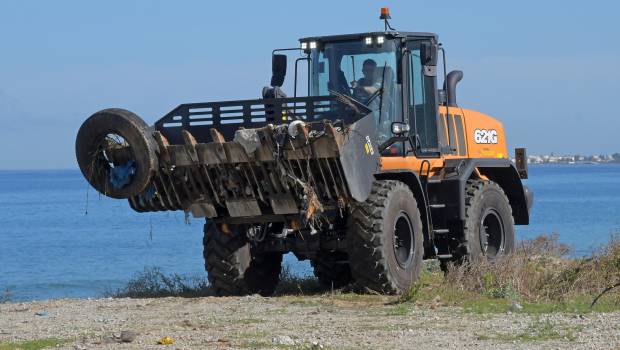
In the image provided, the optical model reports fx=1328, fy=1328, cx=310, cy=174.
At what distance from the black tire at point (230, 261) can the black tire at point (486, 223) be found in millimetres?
2760

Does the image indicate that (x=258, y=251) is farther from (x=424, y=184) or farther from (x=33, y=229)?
(x=33, y=229)

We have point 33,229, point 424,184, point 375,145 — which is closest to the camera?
point 375,145

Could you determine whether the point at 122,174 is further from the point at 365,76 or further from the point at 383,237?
the point at 365,76

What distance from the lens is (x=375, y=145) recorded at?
48.8ft

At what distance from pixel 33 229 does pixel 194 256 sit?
22.9 m

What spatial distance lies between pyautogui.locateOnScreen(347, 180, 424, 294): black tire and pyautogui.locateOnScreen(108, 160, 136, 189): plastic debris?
2531 millimetres

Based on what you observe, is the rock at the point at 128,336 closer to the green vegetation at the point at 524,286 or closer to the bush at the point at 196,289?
the green vegetation at the point at 524,286

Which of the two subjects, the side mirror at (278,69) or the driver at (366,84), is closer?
the driver at (366,84)

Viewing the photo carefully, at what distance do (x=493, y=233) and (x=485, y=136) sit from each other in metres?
1.43

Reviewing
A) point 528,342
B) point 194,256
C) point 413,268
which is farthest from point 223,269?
point 194,256

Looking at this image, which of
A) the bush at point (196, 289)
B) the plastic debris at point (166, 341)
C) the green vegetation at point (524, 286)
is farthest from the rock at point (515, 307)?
the plastic debris at point (166, 341)

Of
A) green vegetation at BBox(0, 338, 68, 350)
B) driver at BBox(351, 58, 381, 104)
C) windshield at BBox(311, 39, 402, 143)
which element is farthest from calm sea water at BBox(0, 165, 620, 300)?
green vegetation at BBox(0, 338, 68, 350)

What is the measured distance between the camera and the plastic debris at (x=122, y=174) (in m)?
14.8

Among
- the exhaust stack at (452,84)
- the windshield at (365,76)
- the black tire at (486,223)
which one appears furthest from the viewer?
the exhaust stack at (452,84)
